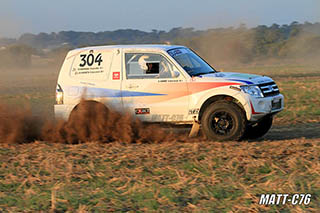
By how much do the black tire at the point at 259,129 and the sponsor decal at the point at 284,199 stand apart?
4.41 metres

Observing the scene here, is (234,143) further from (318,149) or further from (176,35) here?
(176,35)

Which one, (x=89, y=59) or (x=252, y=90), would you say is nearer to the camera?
(x=252, y=90)

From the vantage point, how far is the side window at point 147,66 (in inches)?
393

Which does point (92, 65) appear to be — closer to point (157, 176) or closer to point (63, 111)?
point (63, 111)

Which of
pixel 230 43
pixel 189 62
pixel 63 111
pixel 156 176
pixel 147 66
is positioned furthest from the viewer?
pixel 230 43

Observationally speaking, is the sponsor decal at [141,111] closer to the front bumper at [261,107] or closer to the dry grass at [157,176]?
the dry grass at [157,176]

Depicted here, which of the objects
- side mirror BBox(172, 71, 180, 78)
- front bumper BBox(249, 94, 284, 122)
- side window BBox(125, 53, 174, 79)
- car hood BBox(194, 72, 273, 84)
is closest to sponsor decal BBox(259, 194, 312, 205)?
front bumper BBox(249, 94, 284, 122)

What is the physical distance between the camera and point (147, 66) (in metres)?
10.1

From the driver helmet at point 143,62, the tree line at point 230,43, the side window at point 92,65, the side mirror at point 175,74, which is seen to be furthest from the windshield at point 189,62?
the tree line at point 230,43

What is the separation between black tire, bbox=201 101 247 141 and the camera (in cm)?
953

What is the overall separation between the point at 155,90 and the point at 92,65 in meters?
1.34

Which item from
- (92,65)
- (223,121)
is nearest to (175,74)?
(223,121)

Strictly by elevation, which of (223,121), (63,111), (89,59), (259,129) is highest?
(89,59)

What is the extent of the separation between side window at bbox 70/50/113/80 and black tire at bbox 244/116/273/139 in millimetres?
2999
